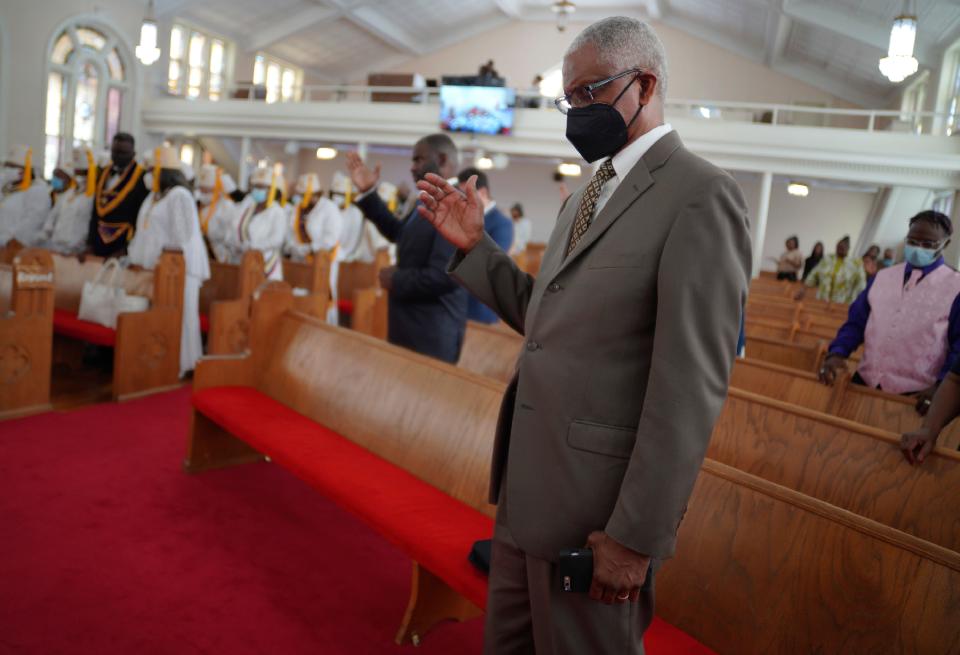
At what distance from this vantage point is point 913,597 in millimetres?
1558

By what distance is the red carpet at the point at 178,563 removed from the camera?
2.30 m

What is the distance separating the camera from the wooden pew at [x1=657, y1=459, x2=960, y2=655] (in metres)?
1.55

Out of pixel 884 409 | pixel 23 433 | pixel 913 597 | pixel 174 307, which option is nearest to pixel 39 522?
pixel 23 433

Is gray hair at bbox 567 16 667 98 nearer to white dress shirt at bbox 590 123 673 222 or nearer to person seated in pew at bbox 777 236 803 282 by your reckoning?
white dress shirt at bbox 590 123 673 222

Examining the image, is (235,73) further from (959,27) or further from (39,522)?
(39,522)

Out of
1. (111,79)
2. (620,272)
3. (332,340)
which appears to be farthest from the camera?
(111,79)

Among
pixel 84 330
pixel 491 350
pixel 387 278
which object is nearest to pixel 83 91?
pixel 84 330

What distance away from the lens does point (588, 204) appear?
145cm

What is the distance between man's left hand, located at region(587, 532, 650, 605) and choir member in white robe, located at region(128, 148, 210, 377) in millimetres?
4869

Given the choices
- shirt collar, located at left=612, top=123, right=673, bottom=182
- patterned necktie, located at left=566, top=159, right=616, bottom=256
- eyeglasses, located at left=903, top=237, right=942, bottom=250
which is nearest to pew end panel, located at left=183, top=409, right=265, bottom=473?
patterned necktie, located at left=566, top=159, right=616, bottom=256

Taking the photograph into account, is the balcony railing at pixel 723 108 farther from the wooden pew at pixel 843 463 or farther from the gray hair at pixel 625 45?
the gray hair at pixel 625 45

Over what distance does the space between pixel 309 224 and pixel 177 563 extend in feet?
21.7

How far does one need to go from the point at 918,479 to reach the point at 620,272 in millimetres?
1421

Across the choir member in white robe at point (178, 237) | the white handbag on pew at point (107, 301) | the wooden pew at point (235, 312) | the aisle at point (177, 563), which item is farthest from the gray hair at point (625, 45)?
Answer: the choir member in white robe at point (178, 237)
